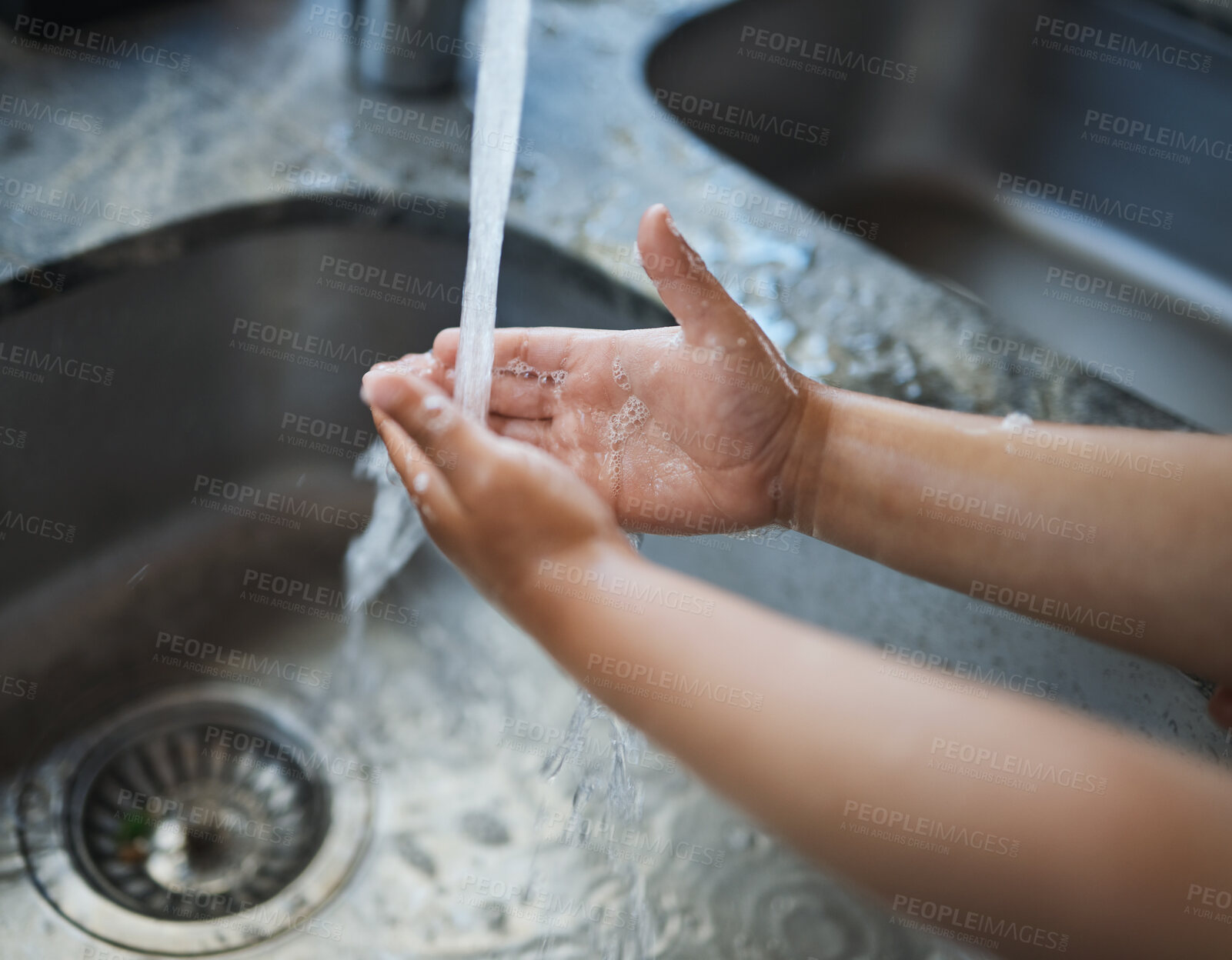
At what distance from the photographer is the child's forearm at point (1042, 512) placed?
1.81 feet

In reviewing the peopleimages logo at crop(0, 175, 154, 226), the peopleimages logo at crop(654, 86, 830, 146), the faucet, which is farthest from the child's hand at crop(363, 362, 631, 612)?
the peopleimages logo at crop(654, 86, 830, 146)

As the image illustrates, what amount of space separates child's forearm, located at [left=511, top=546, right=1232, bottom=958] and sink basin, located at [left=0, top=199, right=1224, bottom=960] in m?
0.23

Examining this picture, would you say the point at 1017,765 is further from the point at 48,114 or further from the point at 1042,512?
the point at 48,114

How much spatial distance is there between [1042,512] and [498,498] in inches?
12.8

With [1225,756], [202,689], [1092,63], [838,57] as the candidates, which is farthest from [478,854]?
[1092,63]

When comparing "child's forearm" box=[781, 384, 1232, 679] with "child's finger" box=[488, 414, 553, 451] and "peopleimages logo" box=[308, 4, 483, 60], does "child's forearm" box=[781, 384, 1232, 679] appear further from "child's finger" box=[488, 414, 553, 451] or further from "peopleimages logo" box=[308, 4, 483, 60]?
"peopleimages logo" box=[308, 4, 483, 60]

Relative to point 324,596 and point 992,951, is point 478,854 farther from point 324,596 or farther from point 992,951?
point 992,951

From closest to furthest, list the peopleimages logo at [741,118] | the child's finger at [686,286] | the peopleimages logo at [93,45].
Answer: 1. the child's finger at [686,286]
2. the peopleimages logo at [93,45]
3. the peopleimages logo at [741,118]

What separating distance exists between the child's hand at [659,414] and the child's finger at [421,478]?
0.07m

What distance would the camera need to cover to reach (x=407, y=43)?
88 centimetres

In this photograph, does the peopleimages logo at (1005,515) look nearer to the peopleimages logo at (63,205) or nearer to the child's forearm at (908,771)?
the child's forearm at (908,771)

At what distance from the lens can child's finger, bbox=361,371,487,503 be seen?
466mm

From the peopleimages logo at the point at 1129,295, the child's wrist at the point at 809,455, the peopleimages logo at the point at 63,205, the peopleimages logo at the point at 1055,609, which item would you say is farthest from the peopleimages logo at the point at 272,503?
the peopleimages logo at the point at 1129,295

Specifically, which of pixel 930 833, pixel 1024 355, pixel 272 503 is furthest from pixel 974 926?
pixel 272 503
